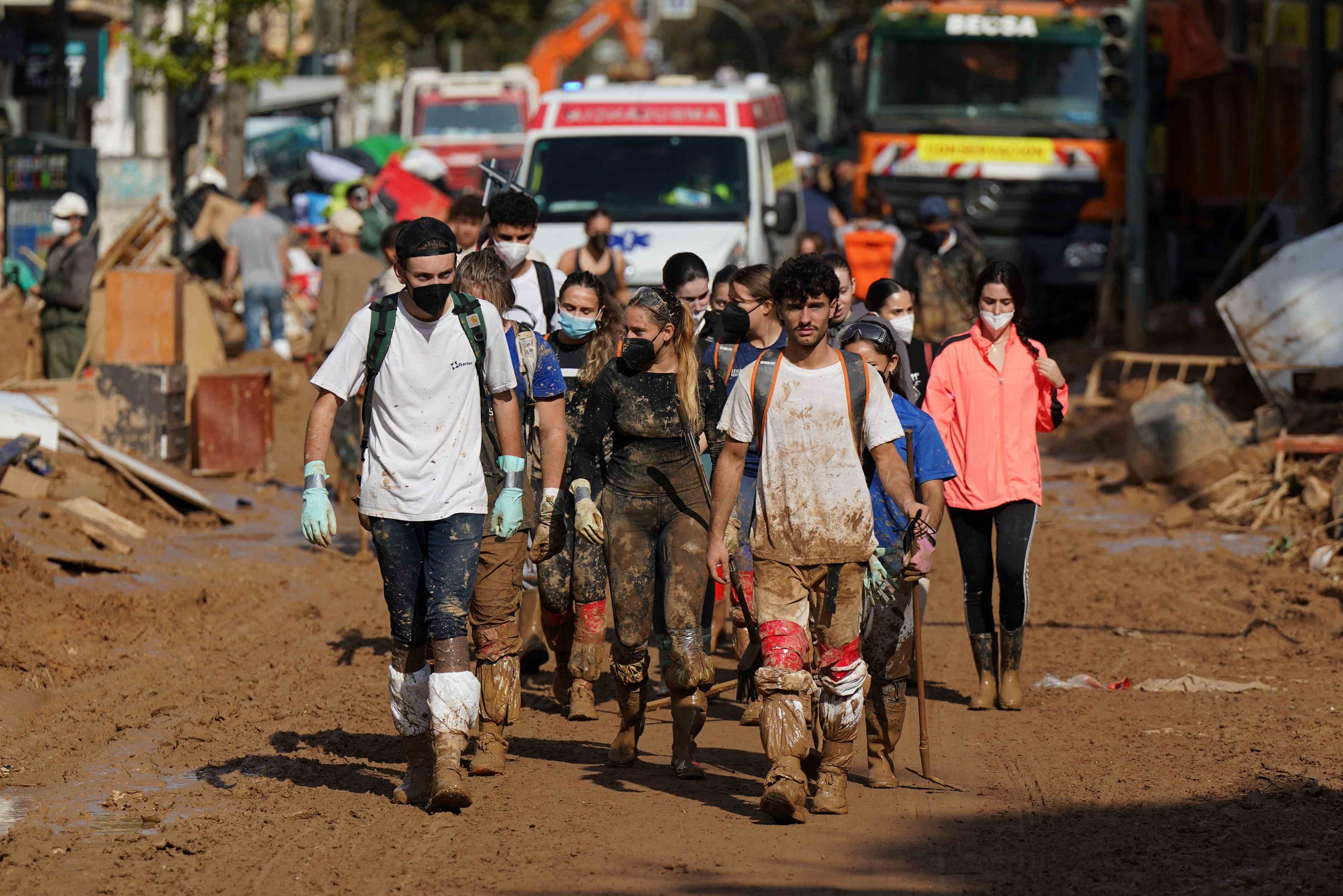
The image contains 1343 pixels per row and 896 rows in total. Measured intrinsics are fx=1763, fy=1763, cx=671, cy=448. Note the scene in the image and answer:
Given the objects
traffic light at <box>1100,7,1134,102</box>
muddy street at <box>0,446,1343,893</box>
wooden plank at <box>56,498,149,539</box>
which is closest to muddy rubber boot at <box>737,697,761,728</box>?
muddy street at <box>0,446,1343,893</box>

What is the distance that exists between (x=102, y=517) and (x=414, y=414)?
6.16 meters

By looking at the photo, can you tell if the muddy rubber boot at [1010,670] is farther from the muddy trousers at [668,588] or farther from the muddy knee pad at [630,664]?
the muddy knee pad at [630,664]

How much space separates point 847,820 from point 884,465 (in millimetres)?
1223

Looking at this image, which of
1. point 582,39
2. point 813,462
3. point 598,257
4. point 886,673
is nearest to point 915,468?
point 813,462

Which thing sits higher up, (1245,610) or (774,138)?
(774,138)

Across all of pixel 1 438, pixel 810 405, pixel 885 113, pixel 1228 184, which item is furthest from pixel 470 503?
pixel 1228 184

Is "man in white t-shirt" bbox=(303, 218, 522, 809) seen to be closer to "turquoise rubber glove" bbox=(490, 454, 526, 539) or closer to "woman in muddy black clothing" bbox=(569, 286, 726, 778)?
"turquoise rubber glove" bbox=(490, 454, 526, 539)

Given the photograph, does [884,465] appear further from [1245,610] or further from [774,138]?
[774,138]

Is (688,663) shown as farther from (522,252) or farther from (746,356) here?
(522,252)

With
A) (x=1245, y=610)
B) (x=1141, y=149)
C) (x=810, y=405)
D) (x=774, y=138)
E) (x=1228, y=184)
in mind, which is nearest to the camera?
(x=810, y=405)

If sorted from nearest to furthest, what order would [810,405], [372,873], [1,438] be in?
[372,873] < [810,405] < [1,438]

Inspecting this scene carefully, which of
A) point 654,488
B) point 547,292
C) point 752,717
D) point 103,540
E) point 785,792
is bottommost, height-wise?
point 103,540

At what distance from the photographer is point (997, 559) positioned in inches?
310

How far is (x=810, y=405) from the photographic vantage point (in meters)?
5.85
